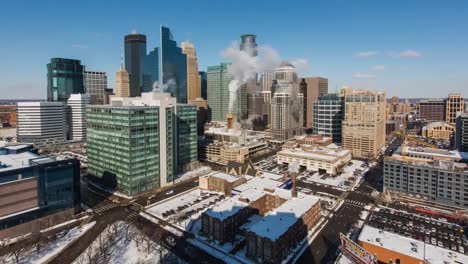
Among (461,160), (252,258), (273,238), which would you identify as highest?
(461,160)

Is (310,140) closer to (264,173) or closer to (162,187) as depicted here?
(264,173)

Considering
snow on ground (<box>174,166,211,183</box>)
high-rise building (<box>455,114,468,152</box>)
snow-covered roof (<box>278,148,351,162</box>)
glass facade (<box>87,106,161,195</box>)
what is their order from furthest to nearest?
1. high-rise building (<box>455,114,468,152</box>)
2. snow-covered roof (<box>278,148,351,162</box>)
3. snow on ground (<box>174,166,211,183</box>)
4. glass facade (<box>87,106,161,195</box>)

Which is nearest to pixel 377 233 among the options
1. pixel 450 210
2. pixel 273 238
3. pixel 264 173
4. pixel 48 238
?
pixel 273 238

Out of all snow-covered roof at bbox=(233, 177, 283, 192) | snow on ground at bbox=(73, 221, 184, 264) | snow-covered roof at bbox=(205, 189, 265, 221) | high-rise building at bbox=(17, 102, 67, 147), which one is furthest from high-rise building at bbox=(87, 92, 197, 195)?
high-rise building at bbox=(17, 102, 67, 147)

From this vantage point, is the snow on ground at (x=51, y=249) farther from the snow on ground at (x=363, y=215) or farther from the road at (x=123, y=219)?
the snow on ground at (x=363, y=215)

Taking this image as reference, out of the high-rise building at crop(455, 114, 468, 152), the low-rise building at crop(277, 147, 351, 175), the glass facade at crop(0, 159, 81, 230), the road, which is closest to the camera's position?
the road

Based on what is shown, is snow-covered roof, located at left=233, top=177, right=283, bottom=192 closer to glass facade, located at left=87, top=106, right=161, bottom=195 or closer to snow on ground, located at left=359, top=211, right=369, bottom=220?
snow on ground, located at left=359, top=211, right=369, bottom=220
